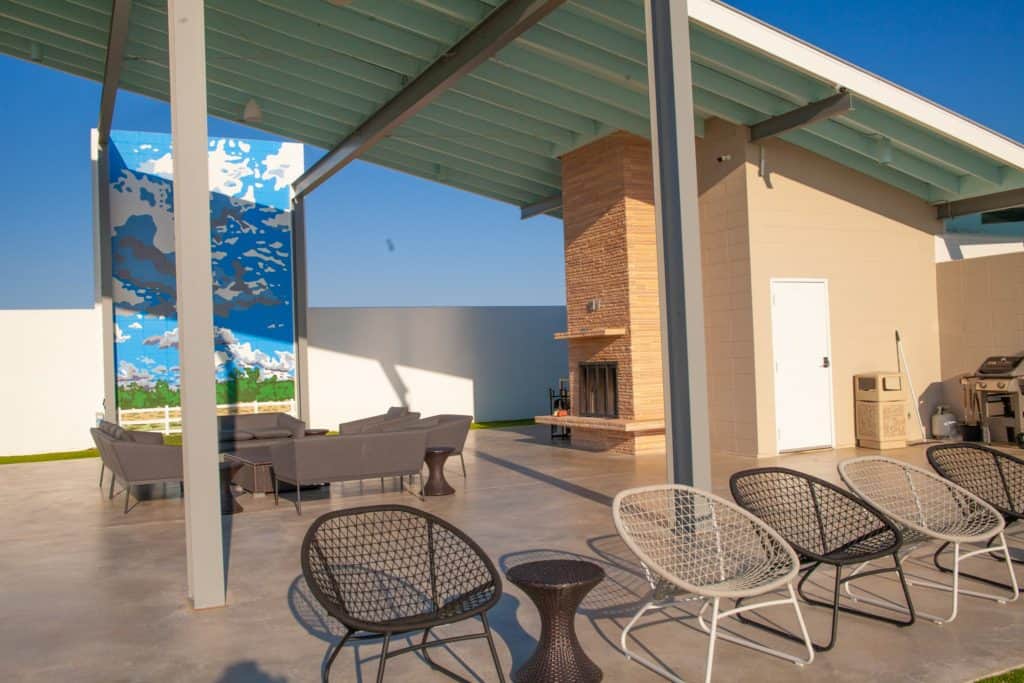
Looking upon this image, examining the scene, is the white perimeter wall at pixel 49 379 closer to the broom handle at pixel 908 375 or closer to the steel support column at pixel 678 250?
the steel support column at pixel 678 250

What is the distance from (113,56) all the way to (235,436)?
467cm

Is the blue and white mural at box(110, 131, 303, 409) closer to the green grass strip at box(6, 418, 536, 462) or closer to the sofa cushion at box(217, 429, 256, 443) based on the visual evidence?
the green grass strip at box(6, 418, 536, 462)

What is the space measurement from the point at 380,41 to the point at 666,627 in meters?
6.79

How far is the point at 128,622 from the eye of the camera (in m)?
4.42

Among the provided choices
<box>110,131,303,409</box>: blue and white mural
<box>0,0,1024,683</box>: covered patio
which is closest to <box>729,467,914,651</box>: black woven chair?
<box>0,0,1024,683</box>: covered patio

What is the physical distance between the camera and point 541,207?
14.2 meters

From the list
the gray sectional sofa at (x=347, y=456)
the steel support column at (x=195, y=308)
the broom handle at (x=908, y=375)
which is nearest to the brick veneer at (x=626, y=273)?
the broom handle at (x=908, y=375)

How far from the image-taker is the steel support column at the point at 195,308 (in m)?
4.53

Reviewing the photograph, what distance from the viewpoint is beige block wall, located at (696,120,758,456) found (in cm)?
987

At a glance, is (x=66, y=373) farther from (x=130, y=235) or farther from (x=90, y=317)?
(x=130, y=235)

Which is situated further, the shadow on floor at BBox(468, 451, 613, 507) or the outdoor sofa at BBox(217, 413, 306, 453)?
the outdoor sofa at BBox(217, 413, 306, 453)

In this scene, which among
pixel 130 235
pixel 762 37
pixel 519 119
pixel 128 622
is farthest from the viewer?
pixel 130 235

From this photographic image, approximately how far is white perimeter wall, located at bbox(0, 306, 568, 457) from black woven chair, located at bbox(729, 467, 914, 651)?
39.1 ft

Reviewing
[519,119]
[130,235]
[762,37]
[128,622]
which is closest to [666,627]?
[128,622]
